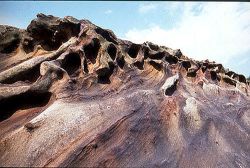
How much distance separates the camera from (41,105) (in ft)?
29.6

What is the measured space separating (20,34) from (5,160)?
23.7 feet

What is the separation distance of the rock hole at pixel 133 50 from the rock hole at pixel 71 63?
10.8 ft

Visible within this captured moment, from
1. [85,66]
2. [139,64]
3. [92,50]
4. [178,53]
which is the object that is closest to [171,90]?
[139,64]

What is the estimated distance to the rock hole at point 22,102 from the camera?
868cm

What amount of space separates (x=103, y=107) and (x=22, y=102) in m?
2.38

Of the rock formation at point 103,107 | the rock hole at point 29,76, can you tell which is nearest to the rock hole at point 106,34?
the rock formation at point 103,107

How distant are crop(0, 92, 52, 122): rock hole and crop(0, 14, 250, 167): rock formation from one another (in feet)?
0.09

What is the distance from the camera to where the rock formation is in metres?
7.81

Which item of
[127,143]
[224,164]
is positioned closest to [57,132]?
[127,143]

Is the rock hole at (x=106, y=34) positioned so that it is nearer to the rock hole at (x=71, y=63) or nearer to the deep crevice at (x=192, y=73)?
the rock hole at (x=71, y=63)

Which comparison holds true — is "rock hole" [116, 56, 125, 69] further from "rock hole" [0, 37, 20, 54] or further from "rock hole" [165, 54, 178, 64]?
"rock hole" [0, 37, 20, 54]

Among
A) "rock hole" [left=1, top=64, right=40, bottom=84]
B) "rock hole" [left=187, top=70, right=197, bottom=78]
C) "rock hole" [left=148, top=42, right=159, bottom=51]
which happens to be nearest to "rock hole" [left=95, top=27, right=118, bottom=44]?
"rock hole" [left=148, top=42, right=159, bottom=51]

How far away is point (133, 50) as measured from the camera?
44.3 feet

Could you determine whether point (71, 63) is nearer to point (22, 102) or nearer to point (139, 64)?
point (22, 102)
